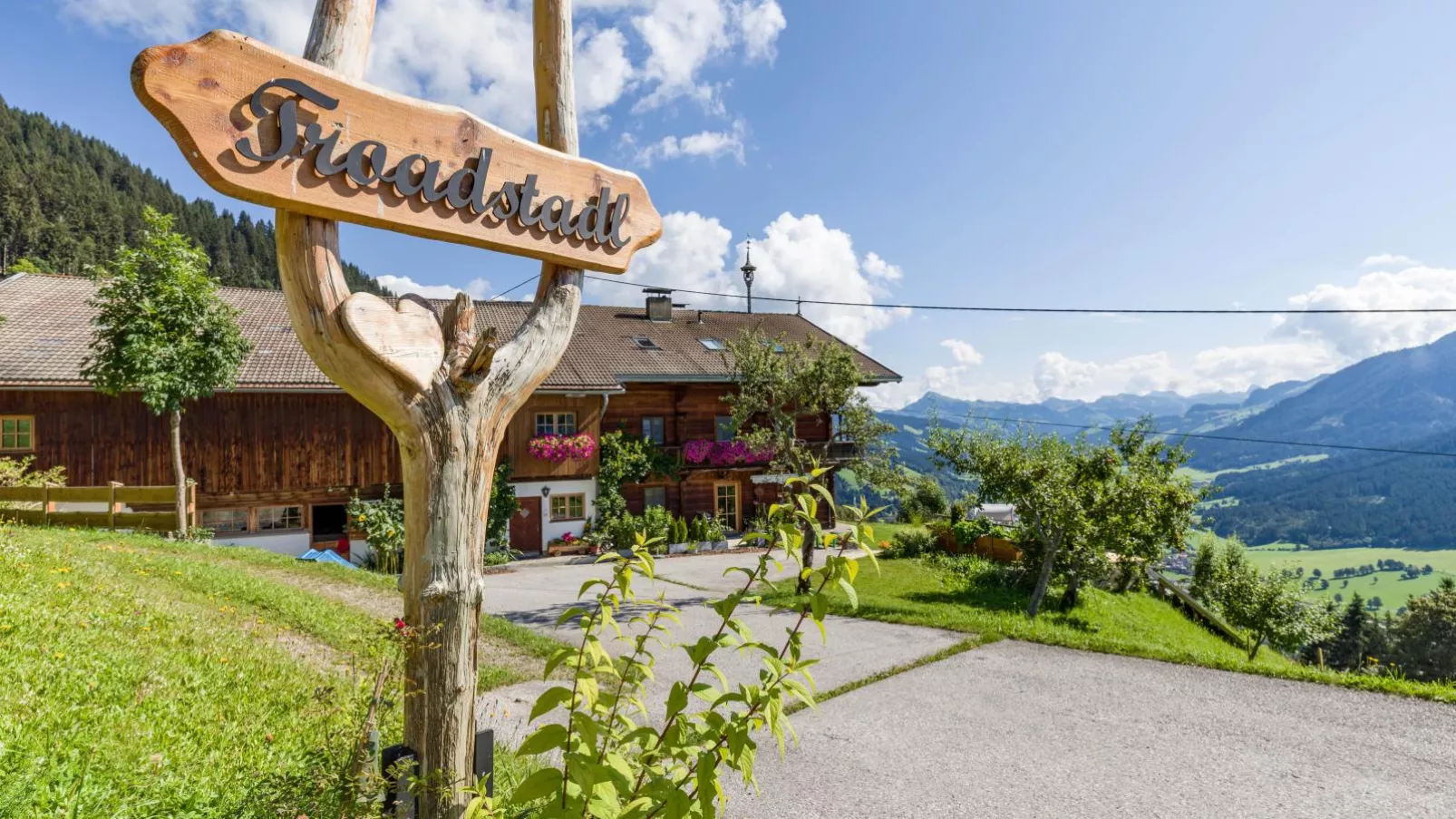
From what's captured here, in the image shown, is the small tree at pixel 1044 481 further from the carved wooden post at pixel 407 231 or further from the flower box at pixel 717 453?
the carved wooden post at pixel 407 231

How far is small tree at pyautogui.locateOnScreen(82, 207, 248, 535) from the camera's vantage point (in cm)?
1364

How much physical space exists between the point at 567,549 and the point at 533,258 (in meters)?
17.9

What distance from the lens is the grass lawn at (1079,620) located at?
7.83 metres

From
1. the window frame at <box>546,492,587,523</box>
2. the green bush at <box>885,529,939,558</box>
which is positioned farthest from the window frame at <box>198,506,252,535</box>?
the green bush at <box>885,529,939,558</box>

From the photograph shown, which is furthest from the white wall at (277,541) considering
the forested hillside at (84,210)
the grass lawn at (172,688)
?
the forested hillside at (84,210)

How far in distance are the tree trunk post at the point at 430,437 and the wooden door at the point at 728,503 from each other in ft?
69.9

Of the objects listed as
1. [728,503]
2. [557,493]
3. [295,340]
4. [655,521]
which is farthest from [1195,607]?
[295,340]

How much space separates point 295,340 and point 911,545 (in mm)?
19656

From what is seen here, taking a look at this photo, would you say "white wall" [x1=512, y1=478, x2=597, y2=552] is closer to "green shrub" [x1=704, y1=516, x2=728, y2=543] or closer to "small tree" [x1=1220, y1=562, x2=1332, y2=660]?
"green shrub" [x1=704, y1=516, x2=728, y2=543]

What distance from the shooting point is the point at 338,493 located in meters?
18.2

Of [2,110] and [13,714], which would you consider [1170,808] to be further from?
[2,110]

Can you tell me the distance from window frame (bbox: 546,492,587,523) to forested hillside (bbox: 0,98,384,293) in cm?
5541

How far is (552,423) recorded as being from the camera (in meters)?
21.0

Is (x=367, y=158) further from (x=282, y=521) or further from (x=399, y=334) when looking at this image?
(x=282, y=521)
